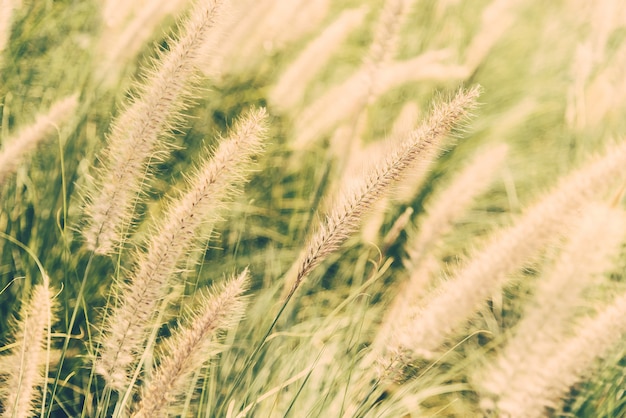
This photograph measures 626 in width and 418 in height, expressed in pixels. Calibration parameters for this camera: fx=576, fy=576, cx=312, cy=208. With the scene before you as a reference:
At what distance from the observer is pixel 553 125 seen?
278 centimetres

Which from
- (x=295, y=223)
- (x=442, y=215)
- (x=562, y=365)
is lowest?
(x=295, y=223)

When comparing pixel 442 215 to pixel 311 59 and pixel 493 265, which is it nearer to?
pixel 493 265

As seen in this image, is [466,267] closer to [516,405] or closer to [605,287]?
[516,405]

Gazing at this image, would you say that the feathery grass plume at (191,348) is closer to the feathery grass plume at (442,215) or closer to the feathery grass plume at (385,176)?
the feathery grass plume at (385,176)

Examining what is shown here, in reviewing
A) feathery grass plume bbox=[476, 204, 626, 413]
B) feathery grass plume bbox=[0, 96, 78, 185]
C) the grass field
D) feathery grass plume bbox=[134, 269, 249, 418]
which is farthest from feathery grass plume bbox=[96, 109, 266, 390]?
feathery grass plume bbox=[476, 204, 626, 413]

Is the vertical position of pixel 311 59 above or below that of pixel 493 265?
above

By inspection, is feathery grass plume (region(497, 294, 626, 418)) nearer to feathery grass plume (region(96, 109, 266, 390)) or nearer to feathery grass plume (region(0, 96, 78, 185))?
feathery grass plume (region(96, 109, 266, 390))

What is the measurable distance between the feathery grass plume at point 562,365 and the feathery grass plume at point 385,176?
52cm

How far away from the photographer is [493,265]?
1053 millimetres

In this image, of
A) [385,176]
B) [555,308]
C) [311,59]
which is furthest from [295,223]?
[385,176]

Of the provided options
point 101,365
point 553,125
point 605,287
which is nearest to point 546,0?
point 553,125

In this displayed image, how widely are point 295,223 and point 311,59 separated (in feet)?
1.80

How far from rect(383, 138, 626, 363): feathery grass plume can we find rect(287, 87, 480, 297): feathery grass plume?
10.3 inches

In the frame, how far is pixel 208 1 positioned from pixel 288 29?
933 millimetres
